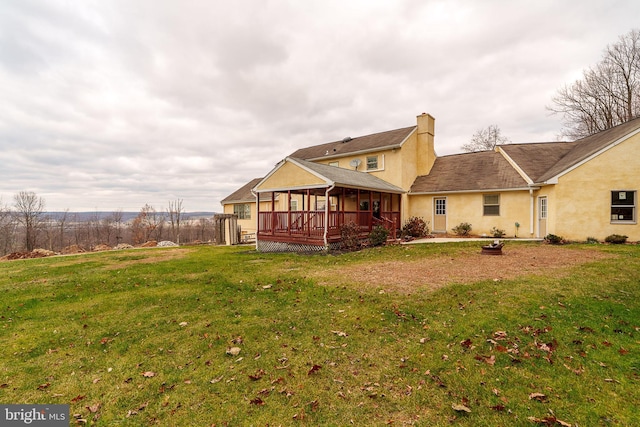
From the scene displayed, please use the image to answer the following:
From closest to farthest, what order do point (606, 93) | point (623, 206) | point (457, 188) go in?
point (623, 206)
point (457, 188)
point (606, 93)

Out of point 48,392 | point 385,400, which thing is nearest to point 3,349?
point 48,392

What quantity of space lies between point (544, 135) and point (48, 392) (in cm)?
4789

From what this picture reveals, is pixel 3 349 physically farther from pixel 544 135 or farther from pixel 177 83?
pixel 544 135

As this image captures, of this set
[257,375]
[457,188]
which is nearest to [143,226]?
[457,188]

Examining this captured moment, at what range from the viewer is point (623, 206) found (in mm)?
12711

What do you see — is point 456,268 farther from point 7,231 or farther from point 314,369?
point 7,231

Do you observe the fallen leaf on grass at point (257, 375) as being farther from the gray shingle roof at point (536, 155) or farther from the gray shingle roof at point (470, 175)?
the gray shingle roof at point (536, 155)

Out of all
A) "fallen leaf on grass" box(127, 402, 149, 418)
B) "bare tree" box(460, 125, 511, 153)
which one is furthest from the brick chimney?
"fallen leaf on grass" box(127, 402, 149, 418)

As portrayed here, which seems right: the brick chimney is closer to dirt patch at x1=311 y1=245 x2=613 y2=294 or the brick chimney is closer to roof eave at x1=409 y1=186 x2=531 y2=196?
roof eave at x1=409 y1=186 x2=531 y2=196

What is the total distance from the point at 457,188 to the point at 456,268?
36.6 ft

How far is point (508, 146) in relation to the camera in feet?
63.1

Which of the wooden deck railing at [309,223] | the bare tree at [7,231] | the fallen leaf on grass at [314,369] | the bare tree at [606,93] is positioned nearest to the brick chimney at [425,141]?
the wooden deck railing at [309,223]

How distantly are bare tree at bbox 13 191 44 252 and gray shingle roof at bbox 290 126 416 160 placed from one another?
32689mm

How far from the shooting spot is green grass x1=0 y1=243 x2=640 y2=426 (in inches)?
115
